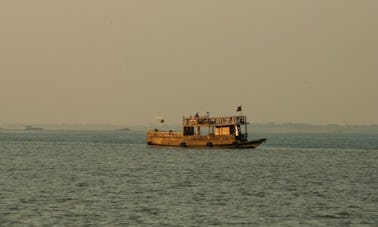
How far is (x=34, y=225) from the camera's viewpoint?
108 feet

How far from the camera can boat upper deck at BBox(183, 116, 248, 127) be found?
93.7 metres

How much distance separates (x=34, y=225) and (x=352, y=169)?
45.7 meters

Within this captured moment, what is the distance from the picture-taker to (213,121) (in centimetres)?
9619

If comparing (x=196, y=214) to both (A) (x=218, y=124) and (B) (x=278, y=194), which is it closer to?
(B) (x=278, y=194)

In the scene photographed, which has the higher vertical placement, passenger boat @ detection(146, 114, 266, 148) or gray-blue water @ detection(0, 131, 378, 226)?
passenger boat @ detection(146, 114, 266, 148)

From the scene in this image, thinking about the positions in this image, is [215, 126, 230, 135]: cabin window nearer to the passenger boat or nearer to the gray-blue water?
the passenger boat

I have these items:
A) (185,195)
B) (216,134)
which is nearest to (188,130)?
(216,134)

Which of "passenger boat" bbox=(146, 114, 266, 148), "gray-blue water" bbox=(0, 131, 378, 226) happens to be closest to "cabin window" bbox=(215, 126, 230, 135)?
"passenger boat" bbox=(146, 114, 266, 148)

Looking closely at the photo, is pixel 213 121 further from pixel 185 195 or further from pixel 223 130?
pixel 185 195

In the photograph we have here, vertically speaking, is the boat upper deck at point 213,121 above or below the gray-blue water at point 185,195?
above

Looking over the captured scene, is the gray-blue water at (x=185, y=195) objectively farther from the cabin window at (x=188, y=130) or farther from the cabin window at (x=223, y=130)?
the cabin window at (x=188, y=130)

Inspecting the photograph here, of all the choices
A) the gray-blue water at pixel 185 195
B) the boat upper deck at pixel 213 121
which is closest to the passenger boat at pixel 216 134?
the boat upper deck at pixel 213 121

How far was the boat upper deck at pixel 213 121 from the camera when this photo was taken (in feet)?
307

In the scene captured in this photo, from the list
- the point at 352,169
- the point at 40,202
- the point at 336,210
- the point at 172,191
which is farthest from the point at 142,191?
the point at 352,169
